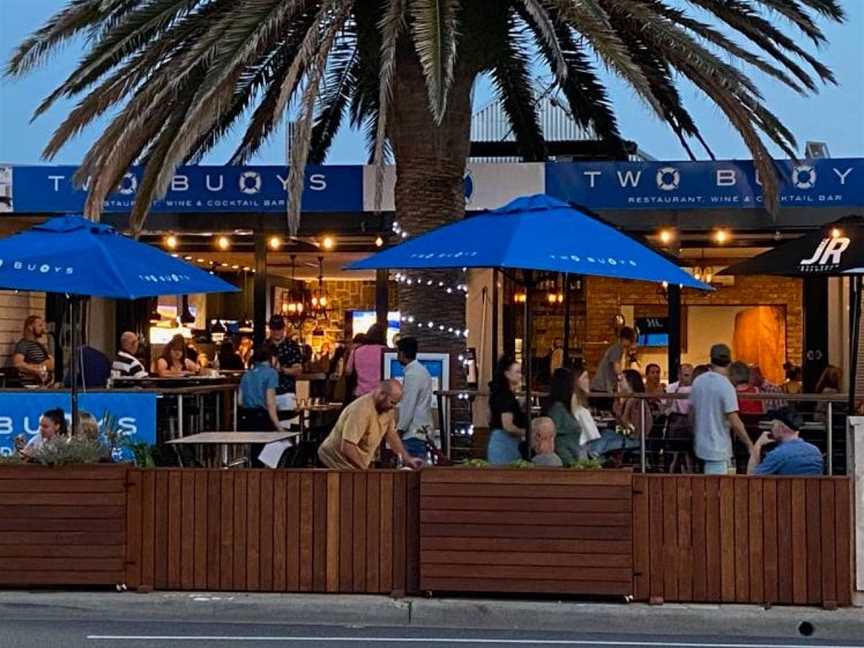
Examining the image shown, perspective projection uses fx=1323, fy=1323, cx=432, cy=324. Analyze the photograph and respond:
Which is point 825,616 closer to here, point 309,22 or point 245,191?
point 309,22

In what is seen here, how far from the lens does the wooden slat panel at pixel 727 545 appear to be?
30.5ft

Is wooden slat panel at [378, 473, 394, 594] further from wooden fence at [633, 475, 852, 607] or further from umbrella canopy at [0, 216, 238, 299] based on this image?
umbrella canopy at [0, 216, 238, 299]

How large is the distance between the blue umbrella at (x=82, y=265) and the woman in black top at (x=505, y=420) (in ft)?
9.29

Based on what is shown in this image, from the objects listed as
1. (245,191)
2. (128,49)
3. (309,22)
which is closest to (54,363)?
(245,191)

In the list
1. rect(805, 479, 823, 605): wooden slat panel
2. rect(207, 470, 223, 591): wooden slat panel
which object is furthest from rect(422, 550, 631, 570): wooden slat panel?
rect(207, 470, 223, 591): wooden slat panel

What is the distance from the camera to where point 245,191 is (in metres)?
16.4

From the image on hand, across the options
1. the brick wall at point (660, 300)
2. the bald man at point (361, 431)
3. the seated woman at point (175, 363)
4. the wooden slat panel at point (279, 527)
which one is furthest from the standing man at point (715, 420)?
the brick wall at point (660, 300)

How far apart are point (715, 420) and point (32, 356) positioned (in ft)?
31.7

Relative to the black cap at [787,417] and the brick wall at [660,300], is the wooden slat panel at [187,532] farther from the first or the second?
the brick wall at [660,300]

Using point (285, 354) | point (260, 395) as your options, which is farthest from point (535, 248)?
point (285, 354)

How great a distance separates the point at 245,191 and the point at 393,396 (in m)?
6.69

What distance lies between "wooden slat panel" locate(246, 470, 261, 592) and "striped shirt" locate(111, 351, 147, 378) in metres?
6.23

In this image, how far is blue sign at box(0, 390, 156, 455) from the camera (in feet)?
44.3

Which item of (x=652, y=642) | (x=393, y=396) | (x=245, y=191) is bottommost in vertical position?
(x=652, y=642)
